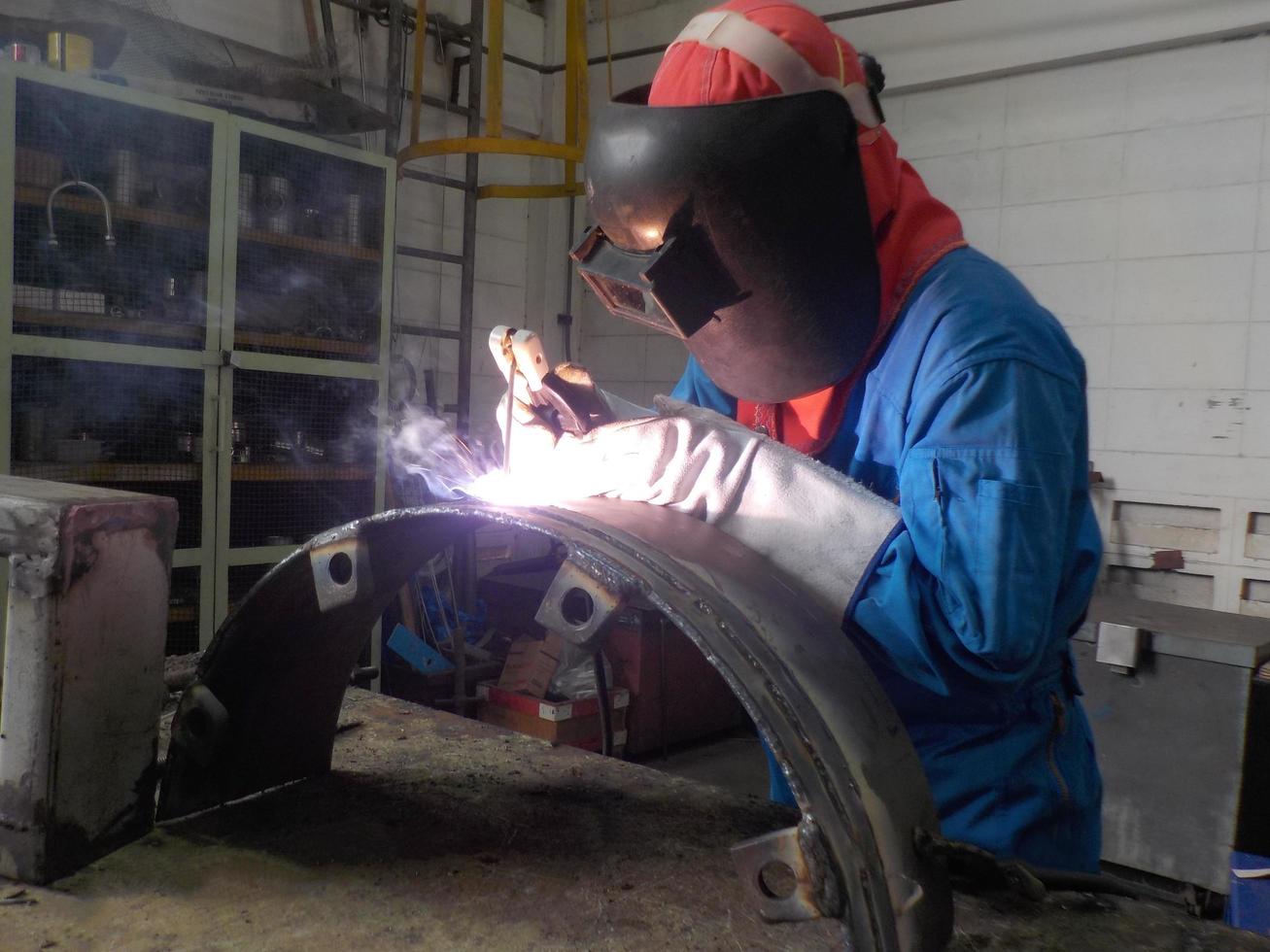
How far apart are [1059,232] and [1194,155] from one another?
0.47 metres

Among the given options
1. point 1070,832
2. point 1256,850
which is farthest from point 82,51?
point 1256,850

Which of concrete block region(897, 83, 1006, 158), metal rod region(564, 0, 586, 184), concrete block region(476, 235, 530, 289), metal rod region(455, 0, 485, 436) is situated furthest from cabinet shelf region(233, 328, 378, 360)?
concrete block region(897, 83, 1006, 158)

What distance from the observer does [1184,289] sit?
3.22 m

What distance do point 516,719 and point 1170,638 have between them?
2.24 metres

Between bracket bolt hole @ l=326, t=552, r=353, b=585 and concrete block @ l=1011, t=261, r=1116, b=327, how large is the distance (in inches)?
119

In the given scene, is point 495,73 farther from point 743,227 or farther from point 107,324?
point 743,227

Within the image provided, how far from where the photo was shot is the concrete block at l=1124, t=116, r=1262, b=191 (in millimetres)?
3092

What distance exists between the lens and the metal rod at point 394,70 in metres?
3.81

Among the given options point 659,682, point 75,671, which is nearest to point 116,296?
point 659,682

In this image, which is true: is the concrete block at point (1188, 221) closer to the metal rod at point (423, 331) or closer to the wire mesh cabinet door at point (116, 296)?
the metal rod at point (423, 331)

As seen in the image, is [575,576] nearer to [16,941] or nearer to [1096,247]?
[16,941]

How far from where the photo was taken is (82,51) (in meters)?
2.84

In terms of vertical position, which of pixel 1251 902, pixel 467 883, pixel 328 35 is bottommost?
pixel 1251 902

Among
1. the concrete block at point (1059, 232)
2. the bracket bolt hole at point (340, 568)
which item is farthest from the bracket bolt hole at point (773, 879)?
the concrete block at point (1059, 232)
